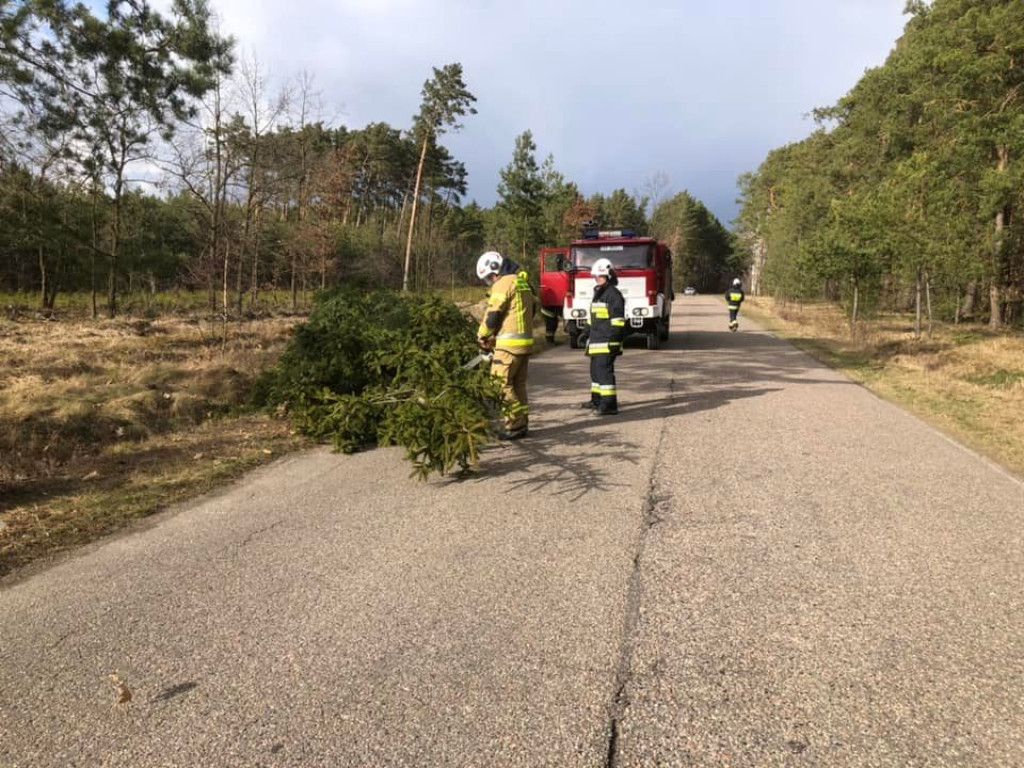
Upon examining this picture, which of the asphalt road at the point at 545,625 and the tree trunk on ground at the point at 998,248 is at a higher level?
the tree trunk on ground at the point at 998,248

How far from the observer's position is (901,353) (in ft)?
55.0

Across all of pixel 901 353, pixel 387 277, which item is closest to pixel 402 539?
pixel 901 353

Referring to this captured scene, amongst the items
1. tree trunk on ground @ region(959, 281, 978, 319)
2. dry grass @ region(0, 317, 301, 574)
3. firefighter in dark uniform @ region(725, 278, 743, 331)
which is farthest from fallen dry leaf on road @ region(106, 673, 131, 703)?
tree trunk on ground @ region(959, 281, 978, 319)

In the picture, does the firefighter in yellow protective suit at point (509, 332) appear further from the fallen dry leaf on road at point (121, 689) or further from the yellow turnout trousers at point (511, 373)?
the fallen dry leaf on road at point (121, 689)

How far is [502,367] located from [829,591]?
167 inches

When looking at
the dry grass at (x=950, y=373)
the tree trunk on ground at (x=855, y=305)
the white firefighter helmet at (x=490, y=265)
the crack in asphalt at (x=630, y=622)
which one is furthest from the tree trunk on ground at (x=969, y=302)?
the crack in asphalt at (x=630, y=622)

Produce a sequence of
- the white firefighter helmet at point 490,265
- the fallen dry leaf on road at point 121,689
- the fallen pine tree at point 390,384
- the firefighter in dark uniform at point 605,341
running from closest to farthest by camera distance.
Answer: the fallen dry leaf on road at point 121,689 → the fallen pine tree at point 390,384 → the white firefighter helmet at point 490,265 → the firefighter in dark uniform at point 605,341

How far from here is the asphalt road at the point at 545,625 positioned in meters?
2.39

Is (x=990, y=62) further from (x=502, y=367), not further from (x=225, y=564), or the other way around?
(x=225, y=564)

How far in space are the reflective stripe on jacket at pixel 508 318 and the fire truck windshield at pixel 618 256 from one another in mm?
8578

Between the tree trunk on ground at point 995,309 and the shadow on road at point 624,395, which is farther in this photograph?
the tree trunk on ground at point 995,309

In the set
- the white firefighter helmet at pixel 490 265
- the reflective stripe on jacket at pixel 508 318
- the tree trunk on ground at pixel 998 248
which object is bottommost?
the reflective stripe on jacket at pixel 508 318

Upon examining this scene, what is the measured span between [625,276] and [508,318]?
28.8 ft

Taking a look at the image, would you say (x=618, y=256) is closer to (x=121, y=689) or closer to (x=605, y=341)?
(x=605, y=341)
